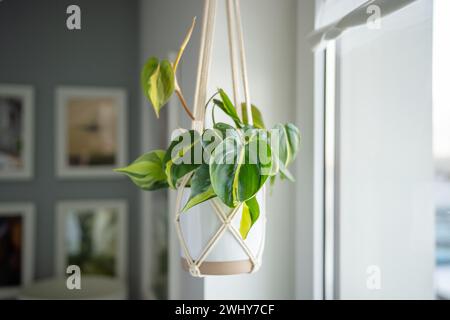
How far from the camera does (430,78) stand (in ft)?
2.03

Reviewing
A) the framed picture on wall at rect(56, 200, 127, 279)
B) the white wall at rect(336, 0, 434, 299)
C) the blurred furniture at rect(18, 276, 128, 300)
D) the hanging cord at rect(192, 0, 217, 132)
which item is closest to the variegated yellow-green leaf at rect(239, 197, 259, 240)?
the hanging cord at rect(192, 0, 217, 132)

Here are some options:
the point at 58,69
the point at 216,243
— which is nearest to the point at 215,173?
the point at 216,243

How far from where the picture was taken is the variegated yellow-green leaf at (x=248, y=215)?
55 centimetres

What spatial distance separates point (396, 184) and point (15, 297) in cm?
134

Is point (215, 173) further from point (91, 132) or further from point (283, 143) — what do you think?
point (91, 132)

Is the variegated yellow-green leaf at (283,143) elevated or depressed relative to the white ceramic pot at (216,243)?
elevated

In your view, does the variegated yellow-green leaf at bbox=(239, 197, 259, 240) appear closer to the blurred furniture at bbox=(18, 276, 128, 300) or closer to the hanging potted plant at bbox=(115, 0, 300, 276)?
the hanging potted plant at bbox=(115, 0, 300, 276)

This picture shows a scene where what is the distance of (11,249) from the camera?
1433 millimetres

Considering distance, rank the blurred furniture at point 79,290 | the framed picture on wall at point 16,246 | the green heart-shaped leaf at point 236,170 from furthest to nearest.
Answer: the framed picture on wall at point 16,246, the blurred furniture at point 79,290, the green heart-shaped leaf at point 236,170

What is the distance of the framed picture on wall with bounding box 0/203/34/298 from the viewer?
1425mm

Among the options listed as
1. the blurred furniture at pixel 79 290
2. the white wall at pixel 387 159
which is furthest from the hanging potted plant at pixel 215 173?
the blurred furniture at pixel 79 290

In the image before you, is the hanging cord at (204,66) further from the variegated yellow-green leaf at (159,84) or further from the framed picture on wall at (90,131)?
the framed picture on wall at (90,131)

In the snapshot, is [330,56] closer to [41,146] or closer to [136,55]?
[136,55]
